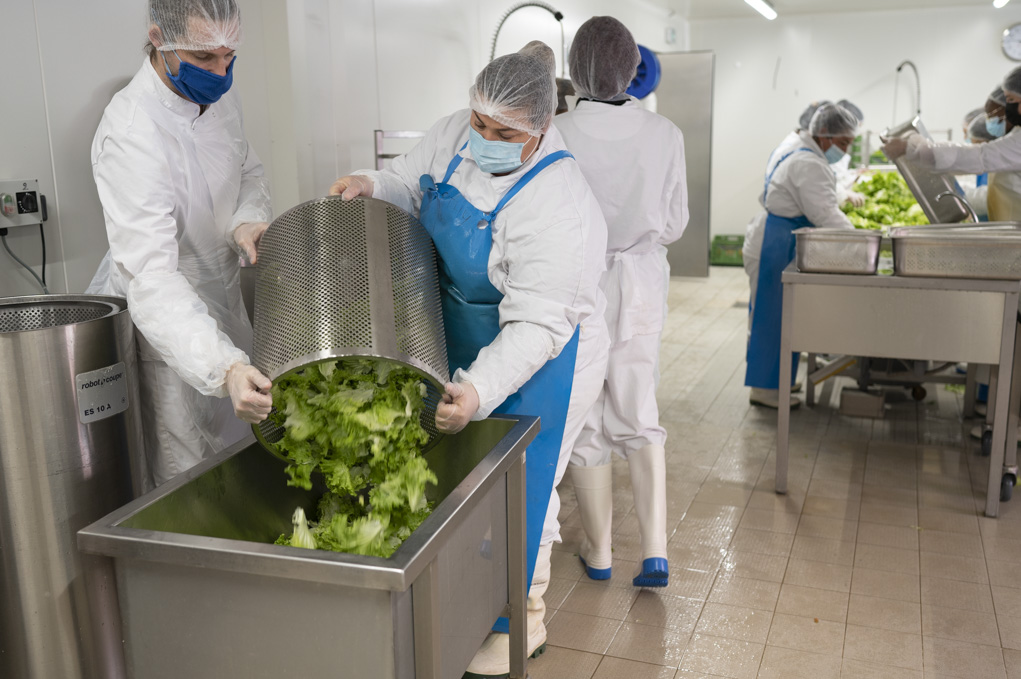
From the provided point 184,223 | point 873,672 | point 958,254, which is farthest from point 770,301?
point 184,223

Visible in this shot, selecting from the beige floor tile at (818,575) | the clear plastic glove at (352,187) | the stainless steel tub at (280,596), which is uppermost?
the clear plastic glove at (352,187)

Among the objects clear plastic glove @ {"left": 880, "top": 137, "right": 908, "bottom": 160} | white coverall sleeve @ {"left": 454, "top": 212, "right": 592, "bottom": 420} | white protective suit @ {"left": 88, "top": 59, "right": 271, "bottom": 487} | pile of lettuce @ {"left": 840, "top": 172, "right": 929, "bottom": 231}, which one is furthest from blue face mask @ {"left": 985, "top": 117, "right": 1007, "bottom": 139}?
white protective suit @ {"left": 88, "top": 59, "right": 271, "bottom": 487}

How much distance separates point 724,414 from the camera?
4348 millimetres

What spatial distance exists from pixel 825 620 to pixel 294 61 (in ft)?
8.19

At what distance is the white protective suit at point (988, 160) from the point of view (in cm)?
374

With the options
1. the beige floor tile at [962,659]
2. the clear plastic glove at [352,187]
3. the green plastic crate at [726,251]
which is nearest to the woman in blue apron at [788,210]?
the beige floor tile at [962,659]

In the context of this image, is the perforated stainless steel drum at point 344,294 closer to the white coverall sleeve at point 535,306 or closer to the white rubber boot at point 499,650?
the white coverall sleeve at point 535,306

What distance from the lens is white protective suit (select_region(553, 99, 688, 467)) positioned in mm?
2533

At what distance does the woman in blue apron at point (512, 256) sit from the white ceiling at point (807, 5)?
6789 mm

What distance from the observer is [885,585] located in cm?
261

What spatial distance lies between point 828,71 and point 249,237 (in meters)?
8.55

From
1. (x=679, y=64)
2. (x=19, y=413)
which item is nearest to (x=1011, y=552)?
(x=19, y=413)

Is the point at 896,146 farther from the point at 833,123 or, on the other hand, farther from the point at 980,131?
the point at 980,131

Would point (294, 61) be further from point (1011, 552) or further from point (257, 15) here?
point (1011, 552)
